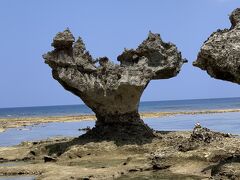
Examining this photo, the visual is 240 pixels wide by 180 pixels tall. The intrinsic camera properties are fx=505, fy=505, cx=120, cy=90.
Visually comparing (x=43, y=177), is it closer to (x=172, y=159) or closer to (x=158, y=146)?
(x=172, y=159)

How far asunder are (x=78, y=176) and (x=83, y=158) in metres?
5.39

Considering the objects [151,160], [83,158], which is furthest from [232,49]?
[83,158]

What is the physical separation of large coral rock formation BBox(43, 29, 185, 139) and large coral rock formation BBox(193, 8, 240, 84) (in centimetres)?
935

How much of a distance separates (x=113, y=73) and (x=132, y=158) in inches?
250

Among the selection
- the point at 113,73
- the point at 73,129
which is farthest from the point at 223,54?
the point at 73,129

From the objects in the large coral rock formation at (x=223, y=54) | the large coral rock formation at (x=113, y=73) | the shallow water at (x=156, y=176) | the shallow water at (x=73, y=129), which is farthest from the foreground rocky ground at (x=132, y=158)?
the shallow water at (x=73, y=129)

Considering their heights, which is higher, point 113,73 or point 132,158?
point 113,73

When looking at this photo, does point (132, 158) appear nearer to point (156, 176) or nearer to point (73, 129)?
point (156, 176)

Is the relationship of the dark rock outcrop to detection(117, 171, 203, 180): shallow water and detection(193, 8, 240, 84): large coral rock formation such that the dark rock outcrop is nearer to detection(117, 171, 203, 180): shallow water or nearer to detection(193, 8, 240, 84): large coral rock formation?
detection(117, 171, 203, 180): shallow water

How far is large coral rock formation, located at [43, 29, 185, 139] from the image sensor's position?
87.6 ft

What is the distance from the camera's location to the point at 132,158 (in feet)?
72.2

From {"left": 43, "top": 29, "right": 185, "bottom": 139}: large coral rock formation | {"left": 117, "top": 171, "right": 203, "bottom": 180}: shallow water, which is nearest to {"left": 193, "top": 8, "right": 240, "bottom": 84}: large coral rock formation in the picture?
{"left": 117, "top": 171, "right": 203, "bottom": 180}: shallow water

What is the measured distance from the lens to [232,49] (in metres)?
16.3

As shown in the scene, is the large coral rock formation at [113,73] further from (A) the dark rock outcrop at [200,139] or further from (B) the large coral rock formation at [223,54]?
(B) the large coral rock formation at [223,54]
